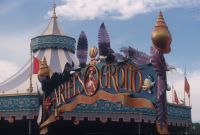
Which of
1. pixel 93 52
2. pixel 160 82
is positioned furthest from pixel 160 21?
pixel 93 52

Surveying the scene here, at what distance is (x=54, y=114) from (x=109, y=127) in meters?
6.40

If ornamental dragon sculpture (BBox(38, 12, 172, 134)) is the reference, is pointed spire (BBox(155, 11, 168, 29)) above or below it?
above

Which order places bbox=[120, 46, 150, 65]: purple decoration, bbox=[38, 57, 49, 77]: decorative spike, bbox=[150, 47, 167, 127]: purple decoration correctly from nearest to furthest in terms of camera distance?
bbox=[150, 47, 167, 127]: purple decoration, bbox=[120, 46, 150, 65]: purple decoration, bbox=[38, 57, 49, 77]: decorative spike

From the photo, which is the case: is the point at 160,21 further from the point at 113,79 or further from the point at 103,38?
the point at 113,79

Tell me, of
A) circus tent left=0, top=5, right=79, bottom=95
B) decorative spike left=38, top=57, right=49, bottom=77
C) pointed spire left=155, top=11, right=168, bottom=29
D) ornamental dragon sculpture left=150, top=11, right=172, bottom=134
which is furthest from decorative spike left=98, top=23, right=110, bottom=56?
circus tent left=0, top=5, right=79, bottom=95

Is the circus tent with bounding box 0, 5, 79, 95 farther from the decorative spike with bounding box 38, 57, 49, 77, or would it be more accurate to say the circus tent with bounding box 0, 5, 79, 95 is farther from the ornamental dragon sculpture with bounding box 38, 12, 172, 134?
the ornamental dragon sculpture with bounding box 38, 12, 172, 134

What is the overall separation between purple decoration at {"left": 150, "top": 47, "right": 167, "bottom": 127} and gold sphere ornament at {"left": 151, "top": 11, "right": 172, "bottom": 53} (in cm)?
31

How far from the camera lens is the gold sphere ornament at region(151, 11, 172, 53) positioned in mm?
18781

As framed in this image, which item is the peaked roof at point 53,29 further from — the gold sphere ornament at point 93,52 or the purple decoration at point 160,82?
the purple decoration at point 160,82

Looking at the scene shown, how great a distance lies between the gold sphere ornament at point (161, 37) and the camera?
18.8 m

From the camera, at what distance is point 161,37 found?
18781mm

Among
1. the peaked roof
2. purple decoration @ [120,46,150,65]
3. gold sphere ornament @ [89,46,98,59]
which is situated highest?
the peaked roof

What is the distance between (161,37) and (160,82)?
6.06 feet

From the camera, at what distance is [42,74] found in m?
25.6
